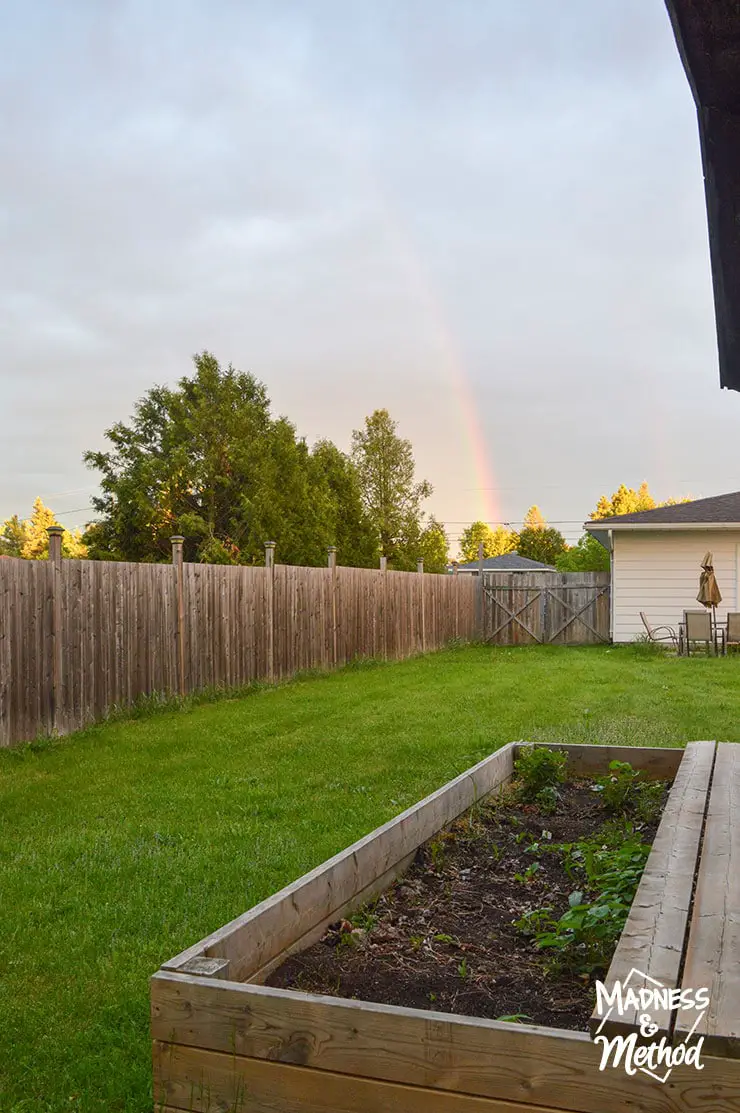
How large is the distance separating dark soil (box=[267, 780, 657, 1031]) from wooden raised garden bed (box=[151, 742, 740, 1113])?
A: 271 mm

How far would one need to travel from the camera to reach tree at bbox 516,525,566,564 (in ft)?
185

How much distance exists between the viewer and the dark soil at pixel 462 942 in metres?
2.59

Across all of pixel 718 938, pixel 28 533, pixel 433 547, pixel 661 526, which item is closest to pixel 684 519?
pixel 661 526

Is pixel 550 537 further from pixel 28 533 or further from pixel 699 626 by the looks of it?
pixel 699 626

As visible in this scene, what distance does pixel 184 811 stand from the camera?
561 centimetres

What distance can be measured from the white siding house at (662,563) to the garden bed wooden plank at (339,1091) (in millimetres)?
19058

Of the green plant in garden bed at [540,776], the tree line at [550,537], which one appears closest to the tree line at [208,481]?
the tree line at [550,537]

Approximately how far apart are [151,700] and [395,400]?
3617cm

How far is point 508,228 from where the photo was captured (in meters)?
20.3

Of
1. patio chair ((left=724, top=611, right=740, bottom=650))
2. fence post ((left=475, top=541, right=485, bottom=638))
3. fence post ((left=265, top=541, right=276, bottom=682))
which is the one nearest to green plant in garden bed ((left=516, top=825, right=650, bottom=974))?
fence post ((left=265, top=541, right=276, bottom=682))

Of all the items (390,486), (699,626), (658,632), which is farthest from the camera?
(390,486)

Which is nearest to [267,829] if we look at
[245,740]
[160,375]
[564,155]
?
[245,740]

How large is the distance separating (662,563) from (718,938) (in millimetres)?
19253

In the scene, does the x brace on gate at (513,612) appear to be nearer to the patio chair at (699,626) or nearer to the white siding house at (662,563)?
the white siding house at (662,563)
